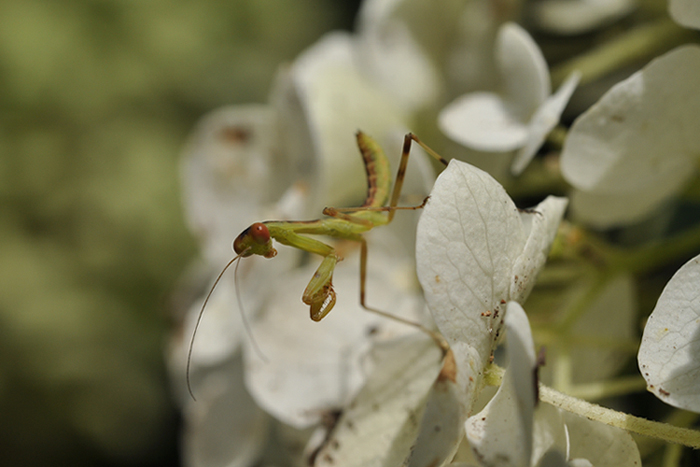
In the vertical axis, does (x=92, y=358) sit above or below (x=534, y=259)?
below

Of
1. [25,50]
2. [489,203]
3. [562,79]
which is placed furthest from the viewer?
[25,50]

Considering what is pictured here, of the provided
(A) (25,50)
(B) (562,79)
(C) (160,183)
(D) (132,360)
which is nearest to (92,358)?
(D) (132,360)

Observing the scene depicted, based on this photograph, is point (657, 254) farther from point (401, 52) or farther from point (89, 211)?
point (89, 211)

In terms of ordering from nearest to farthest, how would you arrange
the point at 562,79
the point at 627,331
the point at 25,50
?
the point at 627,331
the point at 562,79
the point at 25,50

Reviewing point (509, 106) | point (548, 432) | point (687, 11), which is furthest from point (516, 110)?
point (548, 432)

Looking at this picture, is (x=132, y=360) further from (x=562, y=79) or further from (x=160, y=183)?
(x=562, y=79)

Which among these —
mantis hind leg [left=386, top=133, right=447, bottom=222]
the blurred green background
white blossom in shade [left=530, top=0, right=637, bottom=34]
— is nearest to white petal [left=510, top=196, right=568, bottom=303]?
mantis hind leg [left=386, top=133, right=447, bottom=222]

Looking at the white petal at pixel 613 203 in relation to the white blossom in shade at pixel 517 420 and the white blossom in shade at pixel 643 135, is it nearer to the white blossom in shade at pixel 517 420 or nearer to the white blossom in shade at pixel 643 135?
the white blossom in shade at pixel 643 135

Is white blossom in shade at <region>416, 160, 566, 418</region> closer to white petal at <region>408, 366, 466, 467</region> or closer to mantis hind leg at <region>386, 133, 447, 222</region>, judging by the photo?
white petal at <region>408, 366, 466, 467</region>
